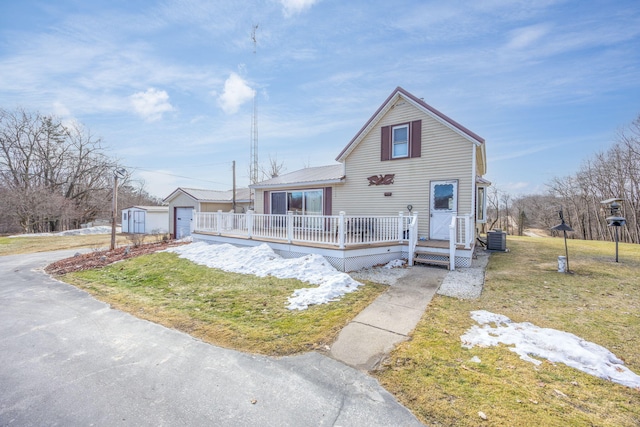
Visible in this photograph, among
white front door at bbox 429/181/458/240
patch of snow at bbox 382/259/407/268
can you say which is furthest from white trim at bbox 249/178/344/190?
patch of snow at bbox 382/259/407/268

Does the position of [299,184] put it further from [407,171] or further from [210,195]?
[210,195]

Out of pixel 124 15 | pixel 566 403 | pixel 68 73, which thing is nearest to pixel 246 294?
pixel 566 403

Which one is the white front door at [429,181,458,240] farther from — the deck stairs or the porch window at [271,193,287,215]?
the porch window at [271,193,287,215]

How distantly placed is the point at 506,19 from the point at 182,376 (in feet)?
41.5

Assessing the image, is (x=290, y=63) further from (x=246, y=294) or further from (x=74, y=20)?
(x=246, y=294)

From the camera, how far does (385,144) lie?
11250mm

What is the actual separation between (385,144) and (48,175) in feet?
127

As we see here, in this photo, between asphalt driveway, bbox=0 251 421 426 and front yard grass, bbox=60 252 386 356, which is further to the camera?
front yard grass, bbox=60 252 386 356

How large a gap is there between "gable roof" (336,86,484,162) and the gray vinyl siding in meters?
0.15

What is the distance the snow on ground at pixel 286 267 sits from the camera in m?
5.95

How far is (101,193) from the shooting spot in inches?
1355

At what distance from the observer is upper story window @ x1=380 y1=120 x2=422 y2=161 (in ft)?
34.5

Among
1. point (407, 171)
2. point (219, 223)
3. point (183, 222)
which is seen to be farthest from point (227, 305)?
point (183, 222)

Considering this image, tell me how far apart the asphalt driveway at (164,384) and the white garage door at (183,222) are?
51.4ft
